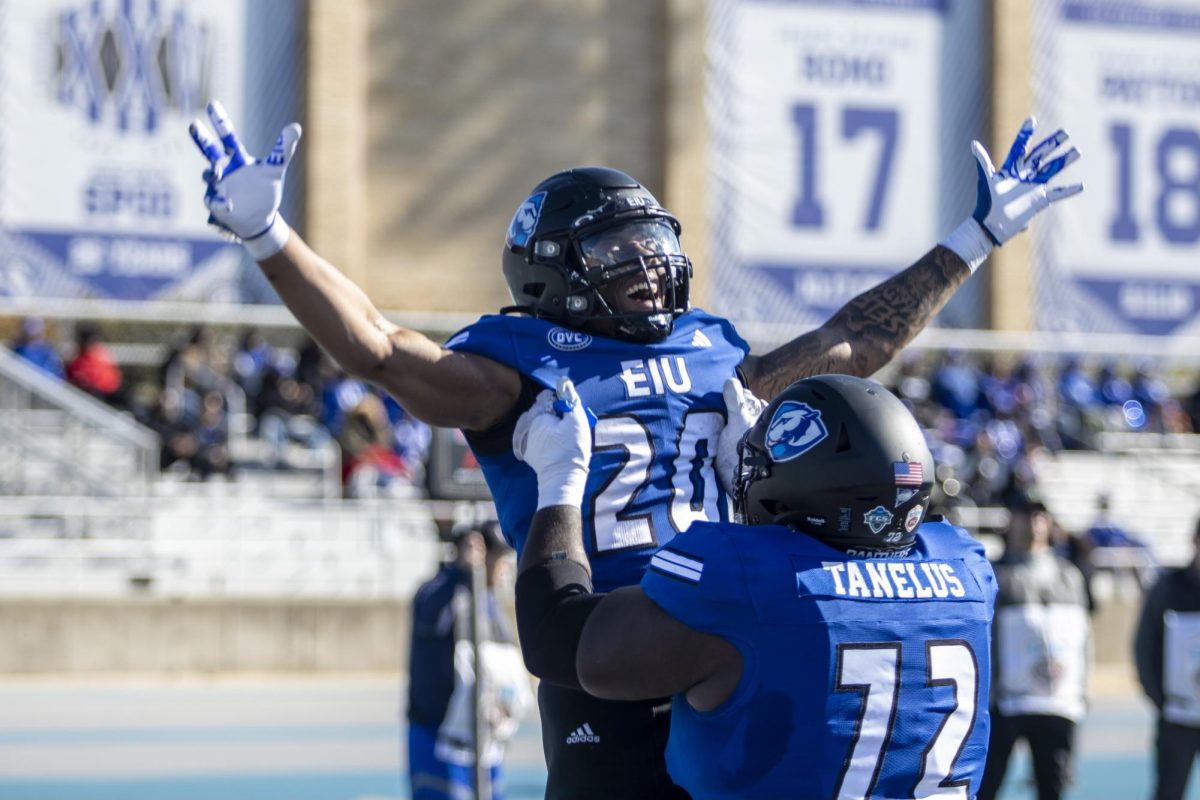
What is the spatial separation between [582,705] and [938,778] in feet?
2.45

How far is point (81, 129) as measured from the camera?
72.1 feet

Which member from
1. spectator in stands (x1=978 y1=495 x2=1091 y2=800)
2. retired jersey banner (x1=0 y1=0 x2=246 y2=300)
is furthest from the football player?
retired jersey banner (x1=0 y1=0 x2=246 y2=300)

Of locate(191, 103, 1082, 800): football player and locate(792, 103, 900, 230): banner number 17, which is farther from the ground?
locate(792, 103, 900, 230): banner number 17

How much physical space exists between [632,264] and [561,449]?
19.0 inches

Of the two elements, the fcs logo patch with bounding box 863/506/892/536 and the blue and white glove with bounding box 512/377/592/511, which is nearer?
the fcs logo patch with bounding box 863/506/892/536

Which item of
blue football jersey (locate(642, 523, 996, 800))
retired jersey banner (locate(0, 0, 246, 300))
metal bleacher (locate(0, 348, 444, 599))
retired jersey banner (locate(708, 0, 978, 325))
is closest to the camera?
blue football jersey (locate(642, 523, 996, 800))

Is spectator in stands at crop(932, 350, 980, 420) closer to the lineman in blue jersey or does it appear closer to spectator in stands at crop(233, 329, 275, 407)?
spectator in stands at crop(233, 329, 275, 407)

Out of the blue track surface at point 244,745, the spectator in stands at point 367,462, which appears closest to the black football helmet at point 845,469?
the blue track surface at point 244,745

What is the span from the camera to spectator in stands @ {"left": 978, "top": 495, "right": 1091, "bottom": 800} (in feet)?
26.9

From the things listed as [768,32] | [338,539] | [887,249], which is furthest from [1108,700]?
[768,32]

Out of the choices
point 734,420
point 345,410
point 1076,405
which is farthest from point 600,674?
point 1076,405

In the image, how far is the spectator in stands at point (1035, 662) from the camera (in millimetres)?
8195

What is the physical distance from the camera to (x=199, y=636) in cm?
1560

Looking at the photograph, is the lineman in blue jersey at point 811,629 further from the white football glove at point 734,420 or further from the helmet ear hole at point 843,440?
the white football glove at point 734,420
